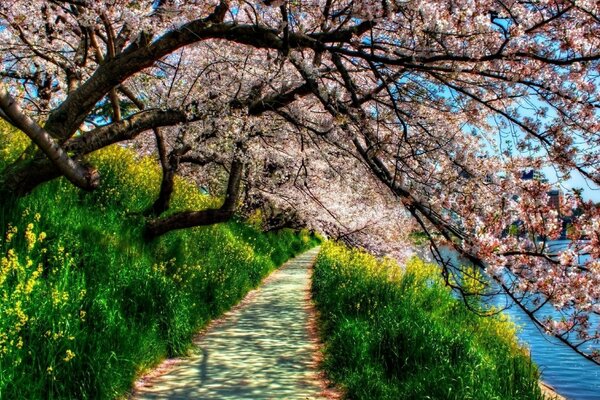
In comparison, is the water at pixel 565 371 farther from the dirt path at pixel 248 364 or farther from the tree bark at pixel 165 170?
the tree bark at pixel 165 170

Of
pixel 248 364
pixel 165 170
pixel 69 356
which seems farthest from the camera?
pixel 165 170

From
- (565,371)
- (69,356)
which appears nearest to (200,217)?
(69,356)

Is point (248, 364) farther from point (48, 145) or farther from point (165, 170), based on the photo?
point (165, 170)

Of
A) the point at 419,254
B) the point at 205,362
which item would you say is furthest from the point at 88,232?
the point at 419,254

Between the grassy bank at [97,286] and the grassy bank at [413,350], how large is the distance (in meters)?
2.42

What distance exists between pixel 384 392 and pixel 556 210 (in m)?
2.61

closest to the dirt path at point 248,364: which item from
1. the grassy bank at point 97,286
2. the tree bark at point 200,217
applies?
the grassy bank at point 97,286

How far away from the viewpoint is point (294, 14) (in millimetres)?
7555

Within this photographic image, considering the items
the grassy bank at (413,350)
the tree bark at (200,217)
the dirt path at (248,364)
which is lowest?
the dirt path at (248,364)

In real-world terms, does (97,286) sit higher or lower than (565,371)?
higher

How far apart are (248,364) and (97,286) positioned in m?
2.35

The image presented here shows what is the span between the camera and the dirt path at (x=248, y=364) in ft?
20.2

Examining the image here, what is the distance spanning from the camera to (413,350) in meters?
6.55

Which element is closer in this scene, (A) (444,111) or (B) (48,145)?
(B) (48,145)
